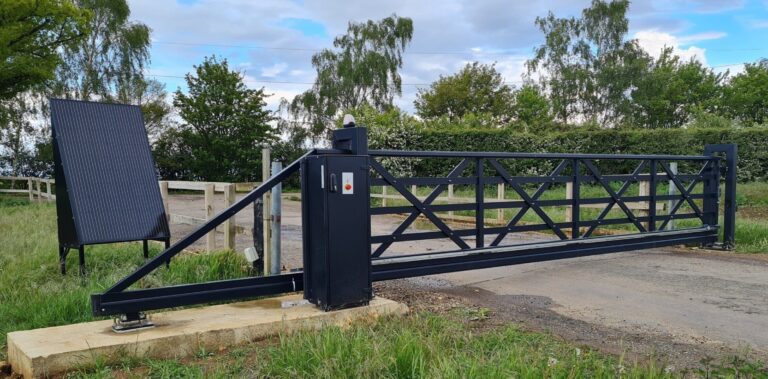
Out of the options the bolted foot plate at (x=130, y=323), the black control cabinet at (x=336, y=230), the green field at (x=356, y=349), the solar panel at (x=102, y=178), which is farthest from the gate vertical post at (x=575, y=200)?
the bolted foot plate at (x=130, y=323)

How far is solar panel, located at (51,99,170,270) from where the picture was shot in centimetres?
552

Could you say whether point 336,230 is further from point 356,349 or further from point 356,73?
point 356,73

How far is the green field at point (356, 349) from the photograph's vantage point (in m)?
3.01

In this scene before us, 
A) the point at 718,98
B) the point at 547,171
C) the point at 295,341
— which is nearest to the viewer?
the point at 295,341

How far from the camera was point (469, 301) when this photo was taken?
5324mm

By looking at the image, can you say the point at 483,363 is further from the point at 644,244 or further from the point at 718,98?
the point at 718,98

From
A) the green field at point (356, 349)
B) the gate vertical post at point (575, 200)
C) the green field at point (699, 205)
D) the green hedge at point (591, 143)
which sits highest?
the green hedge at point (591, 143)

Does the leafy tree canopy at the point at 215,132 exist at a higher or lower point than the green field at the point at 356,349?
higher

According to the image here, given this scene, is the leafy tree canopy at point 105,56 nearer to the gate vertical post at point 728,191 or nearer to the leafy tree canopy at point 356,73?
the leafy tree canopy at point 356,73

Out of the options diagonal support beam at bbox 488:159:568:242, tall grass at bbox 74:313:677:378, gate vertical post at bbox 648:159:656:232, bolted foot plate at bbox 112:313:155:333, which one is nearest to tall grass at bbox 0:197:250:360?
bolted foot plate at bbox 112:313:155:333

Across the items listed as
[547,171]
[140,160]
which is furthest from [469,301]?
[547,171]

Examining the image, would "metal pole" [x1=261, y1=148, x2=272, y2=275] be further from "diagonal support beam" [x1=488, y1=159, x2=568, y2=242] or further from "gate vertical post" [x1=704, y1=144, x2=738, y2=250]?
"gate vertical post" [x1=704, y1=144, x2=738, y2=250]

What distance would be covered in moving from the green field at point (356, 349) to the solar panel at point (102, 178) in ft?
1.51

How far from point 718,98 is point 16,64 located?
1755 inches
